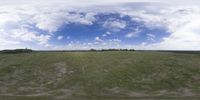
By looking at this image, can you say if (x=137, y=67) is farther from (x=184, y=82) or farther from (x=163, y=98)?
(x=163, y=98)

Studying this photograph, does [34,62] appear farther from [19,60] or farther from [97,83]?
[97,83]

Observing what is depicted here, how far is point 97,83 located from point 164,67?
18930 mm

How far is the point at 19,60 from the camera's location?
100812 millimetres

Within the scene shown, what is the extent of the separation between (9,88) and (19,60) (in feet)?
62.4

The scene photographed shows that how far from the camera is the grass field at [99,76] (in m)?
77.1

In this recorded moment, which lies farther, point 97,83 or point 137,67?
point 137,67

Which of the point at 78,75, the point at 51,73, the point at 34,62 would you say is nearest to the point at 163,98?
the point at 78,75

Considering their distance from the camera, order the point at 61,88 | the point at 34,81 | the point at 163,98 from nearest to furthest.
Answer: the point at 163,98 → the point at 61,88 → the point at 34,81

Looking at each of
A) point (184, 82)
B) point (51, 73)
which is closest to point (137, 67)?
point (184, 82)

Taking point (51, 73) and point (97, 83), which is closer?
point (97, 83)

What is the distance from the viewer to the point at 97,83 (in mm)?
82812

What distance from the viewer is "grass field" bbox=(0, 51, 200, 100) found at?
77.1m

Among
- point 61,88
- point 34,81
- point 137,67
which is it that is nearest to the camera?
point 61,88

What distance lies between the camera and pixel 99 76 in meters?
86.8
